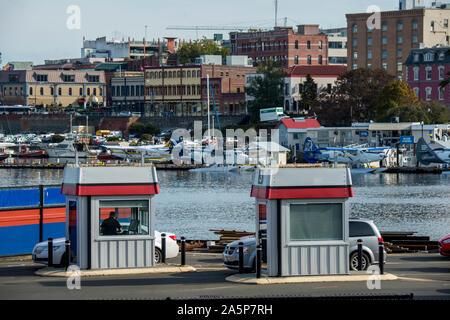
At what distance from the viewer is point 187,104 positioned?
180250mm

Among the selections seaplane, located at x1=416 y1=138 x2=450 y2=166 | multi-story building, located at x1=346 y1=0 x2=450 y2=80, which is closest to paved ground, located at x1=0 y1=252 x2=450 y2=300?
seaplane, located at x1=416 y1=138 x2=450 y2=166

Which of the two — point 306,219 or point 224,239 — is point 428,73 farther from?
point 306,219

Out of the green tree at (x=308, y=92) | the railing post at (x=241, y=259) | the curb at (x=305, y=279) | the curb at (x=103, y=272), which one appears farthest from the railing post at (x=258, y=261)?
the green tree at (x=308, y=92)

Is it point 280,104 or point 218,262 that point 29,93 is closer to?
point 280,104

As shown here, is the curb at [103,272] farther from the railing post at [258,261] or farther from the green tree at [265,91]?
the green tree at [265,91]

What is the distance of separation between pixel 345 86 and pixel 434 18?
35164mm

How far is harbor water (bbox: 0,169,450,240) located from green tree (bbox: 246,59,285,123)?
3603 centimetres

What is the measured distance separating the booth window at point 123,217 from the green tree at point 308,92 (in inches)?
5105

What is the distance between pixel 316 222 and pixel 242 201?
6072 centimetres

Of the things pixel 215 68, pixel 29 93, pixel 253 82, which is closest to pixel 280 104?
pixel 253 82

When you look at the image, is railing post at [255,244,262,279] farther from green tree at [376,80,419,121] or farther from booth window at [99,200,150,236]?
green tree at [376,80,419,121]

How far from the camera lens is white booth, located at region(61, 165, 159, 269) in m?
25.4

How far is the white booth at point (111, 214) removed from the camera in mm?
25422

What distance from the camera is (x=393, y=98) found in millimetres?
131625
